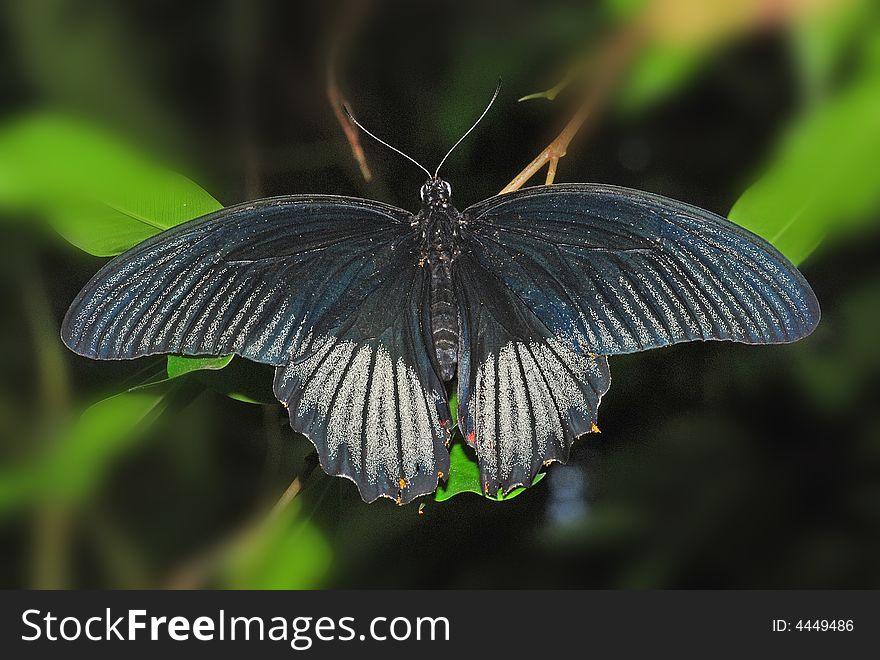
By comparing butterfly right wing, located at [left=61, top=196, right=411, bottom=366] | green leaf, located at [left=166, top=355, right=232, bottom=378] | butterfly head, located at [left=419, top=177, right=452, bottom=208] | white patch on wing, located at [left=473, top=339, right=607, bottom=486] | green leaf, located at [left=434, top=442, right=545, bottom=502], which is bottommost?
green leaf, located at [left=434, top=442, right=545, bottom=502]

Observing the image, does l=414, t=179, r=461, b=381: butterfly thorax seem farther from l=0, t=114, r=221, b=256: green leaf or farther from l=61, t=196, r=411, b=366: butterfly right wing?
l=0, t=114, r=221, b=256: green leaf

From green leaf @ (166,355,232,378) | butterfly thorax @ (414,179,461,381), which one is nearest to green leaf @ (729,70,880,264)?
butterfly thorax @ (414,179,461,381)

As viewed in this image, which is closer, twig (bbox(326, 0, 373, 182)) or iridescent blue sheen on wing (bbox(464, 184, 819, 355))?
iridescent blue sheen on wing (bbox(464, 184, 819, 355))

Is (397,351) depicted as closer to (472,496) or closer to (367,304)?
(367,304)

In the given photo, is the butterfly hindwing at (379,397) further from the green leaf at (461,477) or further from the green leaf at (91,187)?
the green leaf at (91,187)

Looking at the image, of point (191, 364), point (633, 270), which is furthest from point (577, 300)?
point (191, 364)

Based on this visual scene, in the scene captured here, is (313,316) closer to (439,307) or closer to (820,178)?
(439,307)
